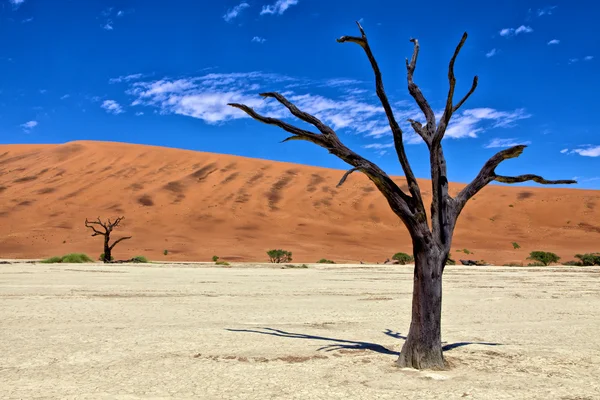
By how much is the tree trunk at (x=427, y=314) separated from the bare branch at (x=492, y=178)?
2.44ft

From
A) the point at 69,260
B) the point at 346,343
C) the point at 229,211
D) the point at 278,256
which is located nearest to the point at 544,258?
the point at 278,256

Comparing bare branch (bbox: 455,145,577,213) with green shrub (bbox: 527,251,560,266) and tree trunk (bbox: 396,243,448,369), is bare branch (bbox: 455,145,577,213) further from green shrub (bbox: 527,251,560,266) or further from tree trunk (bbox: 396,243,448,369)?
green shrub (bbox: 527,251,560,266)

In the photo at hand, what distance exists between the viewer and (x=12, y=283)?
50.5 ft

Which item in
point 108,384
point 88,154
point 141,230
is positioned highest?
point 88,154

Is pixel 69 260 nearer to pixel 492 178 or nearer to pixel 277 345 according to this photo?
pixel 277 345

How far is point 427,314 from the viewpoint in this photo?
6.12m

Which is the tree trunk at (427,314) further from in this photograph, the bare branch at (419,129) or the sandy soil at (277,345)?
the bare branch at (419,129)

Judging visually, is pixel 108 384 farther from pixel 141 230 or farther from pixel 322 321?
pixel 141 230

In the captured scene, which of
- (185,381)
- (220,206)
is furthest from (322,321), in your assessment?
(220,206)

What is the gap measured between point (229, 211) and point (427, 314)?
150 feet

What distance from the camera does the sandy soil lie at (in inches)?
205

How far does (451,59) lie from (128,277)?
1539 centimetres

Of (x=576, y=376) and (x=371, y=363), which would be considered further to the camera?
(x=371, y=363)

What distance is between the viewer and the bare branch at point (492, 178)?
6.36m
